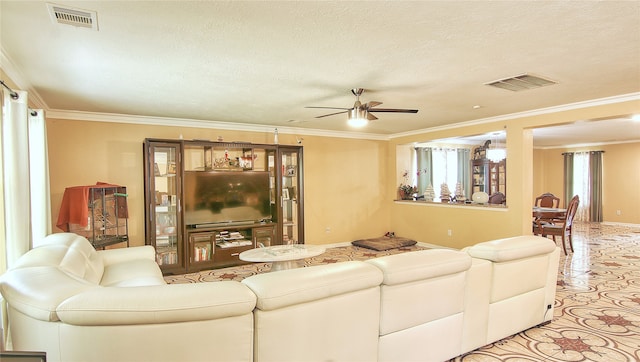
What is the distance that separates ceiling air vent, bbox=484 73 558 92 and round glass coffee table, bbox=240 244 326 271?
2.83 metres

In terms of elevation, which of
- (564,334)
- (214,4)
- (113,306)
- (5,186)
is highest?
(214,4)

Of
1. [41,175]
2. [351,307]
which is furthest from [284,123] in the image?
[351,307]

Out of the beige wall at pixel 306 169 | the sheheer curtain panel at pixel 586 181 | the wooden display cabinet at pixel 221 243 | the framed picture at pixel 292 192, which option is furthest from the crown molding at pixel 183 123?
the sheheer curtain panel at pixel 586 181

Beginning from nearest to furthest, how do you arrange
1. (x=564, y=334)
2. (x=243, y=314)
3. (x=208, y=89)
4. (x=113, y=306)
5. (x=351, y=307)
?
1. (x=113, y=306)
2. (x=243, y=314)
3. (x=351, y=307)
4. (x=564, y=334)
5. (x=208, y=89)

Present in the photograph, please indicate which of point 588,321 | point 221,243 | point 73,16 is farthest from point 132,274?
point 588,321

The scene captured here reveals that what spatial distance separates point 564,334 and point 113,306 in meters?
3.41

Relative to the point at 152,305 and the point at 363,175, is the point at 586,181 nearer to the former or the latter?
the point at 363,175

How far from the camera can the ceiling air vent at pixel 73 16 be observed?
6.46ft

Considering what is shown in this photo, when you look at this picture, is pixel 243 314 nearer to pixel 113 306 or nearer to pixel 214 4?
pixel 113 306

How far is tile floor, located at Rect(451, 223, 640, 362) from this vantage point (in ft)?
8.43

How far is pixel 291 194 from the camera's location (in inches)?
254

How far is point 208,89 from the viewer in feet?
12.3

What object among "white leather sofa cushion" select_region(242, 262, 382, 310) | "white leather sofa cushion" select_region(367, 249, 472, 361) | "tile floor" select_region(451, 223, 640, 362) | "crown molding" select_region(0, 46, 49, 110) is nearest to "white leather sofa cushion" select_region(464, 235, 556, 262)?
"white leather sofa cushion" select_region(367, 249, 472, 361)

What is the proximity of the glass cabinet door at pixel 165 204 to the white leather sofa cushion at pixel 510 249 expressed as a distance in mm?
4241
